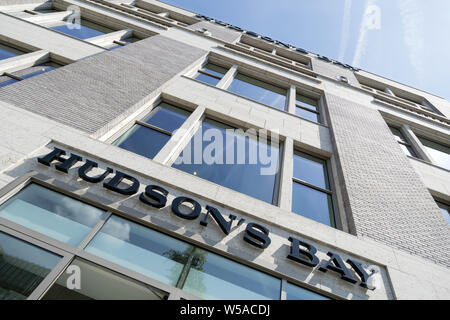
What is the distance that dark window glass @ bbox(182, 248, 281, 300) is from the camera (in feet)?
15.3

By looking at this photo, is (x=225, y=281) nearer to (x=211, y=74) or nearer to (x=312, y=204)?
(x=312, y=204)

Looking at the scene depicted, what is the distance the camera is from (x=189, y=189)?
19.8 feet

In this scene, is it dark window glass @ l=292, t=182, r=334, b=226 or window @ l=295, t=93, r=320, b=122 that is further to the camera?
window @ l=295, t=93, r=320, b=122

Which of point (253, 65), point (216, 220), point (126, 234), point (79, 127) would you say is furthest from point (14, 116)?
point (253, 65)

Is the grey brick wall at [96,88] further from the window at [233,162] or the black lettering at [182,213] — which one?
the black lettering at [182,213]

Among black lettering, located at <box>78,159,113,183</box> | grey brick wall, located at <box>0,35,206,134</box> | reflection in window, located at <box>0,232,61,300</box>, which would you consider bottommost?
reflection in window, located at <box>0,232,61,300</box>

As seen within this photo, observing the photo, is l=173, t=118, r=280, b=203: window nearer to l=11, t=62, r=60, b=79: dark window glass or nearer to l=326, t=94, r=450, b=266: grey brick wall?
l=326, t=94, r=450, b=266: grey brick wall

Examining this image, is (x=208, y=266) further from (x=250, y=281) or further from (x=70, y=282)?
(x=70, y=282)

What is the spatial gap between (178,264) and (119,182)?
2.13 m

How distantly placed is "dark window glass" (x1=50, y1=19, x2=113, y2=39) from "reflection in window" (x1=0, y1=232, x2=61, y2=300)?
37.4 feet

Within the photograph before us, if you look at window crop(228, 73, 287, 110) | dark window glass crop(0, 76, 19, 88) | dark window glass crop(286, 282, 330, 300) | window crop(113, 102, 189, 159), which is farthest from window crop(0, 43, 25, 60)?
dark window glass crop(286, 282, 330, 300)

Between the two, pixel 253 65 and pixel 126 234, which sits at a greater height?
pixel 253 65

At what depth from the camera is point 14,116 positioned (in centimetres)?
617
